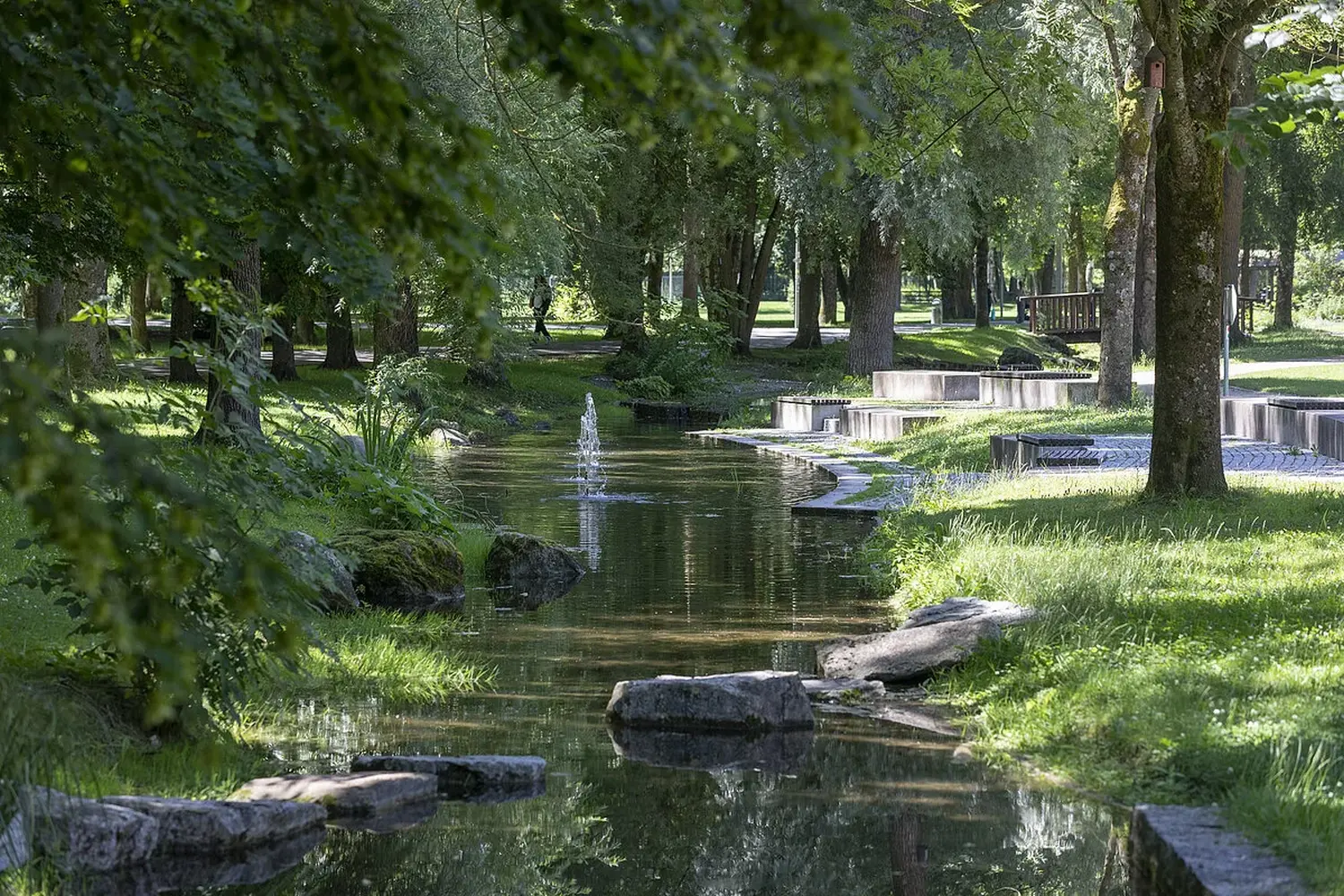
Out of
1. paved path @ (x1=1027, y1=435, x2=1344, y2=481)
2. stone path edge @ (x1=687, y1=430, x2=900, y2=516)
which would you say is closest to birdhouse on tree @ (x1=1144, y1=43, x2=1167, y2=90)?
paved path @ (x1=1027, y1=435, x2=1344, y2=481)

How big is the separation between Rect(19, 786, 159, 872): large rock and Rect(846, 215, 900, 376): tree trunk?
2756cm

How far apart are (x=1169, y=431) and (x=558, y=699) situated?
6.46 meters

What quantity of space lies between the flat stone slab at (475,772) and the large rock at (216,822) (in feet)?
2.75

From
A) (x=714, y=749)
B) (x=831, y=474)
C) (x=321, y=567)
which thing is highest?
(x=321, y=567)

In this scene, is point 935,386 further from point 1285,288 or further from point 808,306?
point 1285,288

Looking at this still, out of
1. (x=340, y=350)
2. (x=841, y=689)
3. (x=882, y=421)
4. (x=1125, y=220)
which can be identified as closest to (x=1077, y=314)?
(x=882, y=421)

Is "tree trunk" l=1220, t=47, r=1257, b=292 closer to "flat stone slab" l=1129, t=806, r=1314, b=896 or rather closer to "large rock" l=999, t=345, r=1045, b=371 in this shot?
"large rock" l=999, t=345, r=1045, b=371

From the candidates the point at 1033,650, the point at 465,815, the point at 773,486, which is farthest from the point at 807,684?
the point at 773,486

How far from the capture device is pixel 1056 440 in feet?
61.2

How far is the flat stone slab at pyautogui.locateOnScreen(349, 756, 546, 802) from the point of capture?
24.3ft

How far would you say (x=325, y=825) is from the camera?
6.81 m

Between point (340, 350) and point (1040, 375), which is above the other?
point (340, 350)

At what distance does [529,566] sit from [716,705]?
5.00m

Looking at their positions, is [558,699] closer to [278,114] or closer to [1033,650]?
[1033,650]
